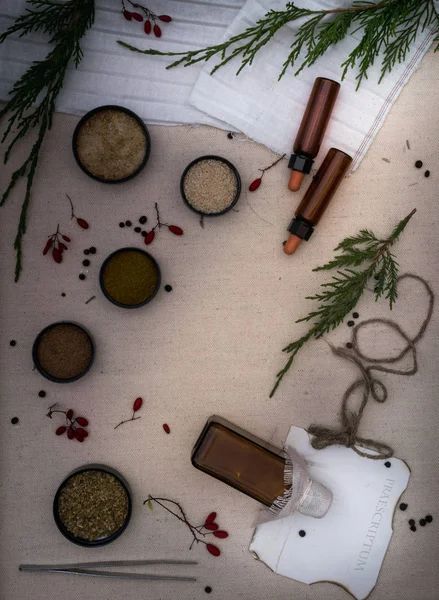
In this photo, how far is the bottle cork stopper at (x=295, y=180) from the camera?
58.4 inches

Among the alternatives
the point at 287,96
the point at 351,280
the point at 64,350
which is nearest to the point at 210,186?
the point at 287,96

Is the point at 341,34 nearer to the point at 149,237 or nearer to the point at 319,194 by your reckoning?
the point at 319,194

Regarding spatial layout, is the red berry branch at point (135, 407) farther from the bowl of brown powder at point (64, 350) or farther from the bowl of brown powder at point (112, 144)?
the bowl of brown powder at point (112, 144)

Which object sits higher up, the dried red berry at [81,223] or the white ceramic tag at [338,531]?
the dried red berry at [81,223]

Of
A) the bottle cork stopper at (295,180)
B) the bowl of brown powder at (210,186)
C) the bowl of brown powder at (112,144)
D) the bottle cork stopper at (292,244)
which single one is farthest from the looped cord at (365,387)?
the bowl of brown powder at (112,144)

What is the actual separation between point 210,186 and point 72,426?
30.4 inches

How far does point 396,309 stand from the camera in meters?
1.55

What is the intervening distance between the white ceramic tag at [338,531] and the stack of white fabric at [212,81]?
2.84ft

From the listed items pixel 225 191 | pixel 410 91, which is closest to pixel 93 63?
pixel 225 191

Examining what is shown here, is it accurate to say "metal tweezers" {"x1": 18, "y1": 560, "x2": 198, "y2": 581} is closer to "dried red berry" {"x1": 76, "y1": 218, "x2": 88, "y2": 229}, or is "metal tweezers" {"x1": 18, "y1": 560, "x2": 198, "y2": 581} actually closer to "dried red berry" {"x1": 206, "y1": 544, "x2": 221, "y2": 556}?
"dried red berry" {"x1": 206, "y1": 544, "x2": 221, "y2": 556}

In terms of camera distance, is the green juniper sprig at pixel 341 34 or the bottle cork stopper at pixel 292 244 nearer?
the green juniper sprig at pixel 341 34

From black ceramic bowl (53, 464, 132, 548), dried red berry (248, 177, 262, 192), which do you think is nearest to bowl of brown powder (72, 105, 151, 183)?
dried red berry (248, 177, 262, 192)

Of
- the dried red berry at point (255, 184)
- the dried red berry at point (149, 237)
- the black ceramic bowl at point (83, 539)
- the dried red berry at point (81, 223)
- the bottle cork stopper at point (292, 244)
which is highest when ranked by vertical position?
the dried red berry at point (255, 184)

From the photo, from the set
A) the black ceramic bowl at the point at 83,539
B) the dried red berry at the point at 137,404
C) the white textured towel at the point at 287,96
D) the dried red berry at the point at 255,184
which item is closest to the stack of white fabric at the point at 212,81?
the white textured towel at the point at 287,96
